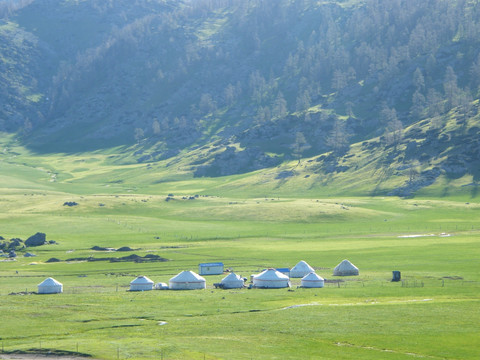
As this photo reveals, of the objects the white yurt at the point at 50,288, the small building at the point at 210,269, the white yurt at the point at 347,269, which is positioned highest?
the small building at the point at 210,269

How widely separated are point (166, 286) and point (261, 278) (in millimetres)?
16691

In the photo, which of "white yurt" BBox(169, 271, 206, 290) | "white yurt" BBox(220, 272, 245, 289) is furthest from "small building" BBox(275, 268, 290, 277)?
"white yurt" BBox(169, 271, 206, 290)

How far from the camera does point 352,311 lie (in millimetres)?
98562

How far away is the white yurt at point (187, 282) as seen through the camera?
5017 inches

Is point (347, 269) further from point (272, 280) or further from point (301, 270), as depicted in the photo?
point (272, 280)

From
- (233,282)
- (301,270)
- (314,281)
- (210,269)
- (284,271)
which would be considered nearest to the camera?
(314,281)

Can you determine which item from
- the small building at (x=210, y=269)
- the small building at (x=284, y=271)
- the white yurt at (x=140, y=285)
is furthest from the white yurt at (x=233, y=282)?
the small building at (x=210, y=269)

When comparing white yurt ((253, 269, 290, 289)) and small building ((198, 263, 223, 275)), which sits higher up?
small building ((198, 263, 223, 275))

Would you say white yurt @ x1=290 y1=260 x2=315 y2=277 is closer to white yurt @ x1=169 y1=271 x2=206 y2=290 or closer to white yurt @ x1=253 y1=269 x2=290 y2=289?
white yurt @ x1=253 y1=269 x2=290 y2=289

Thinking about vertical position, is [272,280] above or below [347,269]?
below

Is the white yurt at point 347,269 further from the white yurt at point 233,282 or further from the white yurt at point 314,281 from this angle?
the white yurt at point 233,282

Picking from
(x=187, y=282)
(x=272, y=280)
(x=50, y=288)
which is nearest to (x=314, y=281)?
(x=272, y=280)

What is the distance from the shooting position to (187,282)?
12756cm

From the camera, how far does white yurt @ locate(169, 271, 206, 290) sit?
127438 millimetres
